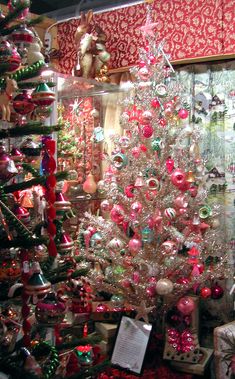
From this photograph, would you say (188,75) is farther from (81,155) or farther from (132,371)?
(132,371)

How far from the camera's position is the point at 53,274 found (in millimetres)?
1594

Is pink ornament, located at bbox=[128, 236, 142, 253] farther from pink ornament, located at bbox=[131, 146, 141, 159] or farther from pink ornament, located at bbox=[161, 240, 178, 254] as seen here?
pink ornament, located at bbox=[131, 146, 141, 159]

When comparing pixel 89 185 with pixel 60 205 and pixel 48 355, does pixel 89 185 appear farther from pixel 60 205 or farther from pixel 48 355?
pixel 48 355

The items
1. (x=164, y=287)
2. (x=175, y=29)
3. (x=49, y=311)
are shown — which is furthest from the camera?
(x=175, y=29)

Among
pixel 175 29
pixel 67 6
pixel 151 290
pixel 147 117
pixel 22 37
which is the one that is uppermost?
pixel 67 6

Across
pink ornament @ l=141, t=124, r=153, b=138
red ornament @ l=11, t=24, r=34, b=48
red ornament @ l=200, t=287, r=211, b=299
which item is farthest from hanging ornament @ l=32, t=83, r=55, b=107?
red ornament @ l=200, t=287, r=211, b=299

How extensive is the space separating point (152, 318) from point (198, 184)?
2.90 ft

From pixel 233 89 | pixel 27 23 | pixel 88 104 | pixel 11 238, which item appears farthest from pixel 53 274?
pixel 233 89

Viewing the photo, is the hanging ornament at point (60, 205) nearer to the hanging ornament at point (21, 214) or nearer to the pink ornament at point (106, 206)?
the hanging ornament at point (21, 214)

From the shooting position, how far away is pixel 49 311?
1.50 m

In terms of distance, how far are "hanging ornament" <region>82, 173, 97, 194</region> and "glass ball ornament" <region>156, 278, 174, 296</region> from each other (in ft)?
2.74

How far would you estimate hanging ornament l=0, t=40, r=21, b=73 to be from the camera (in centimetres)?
138

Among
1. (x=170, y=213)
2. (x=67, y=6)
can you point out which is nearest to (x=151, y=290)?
(x=170, y=213)

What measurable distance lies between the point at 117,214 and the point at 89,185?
1.31 feet
